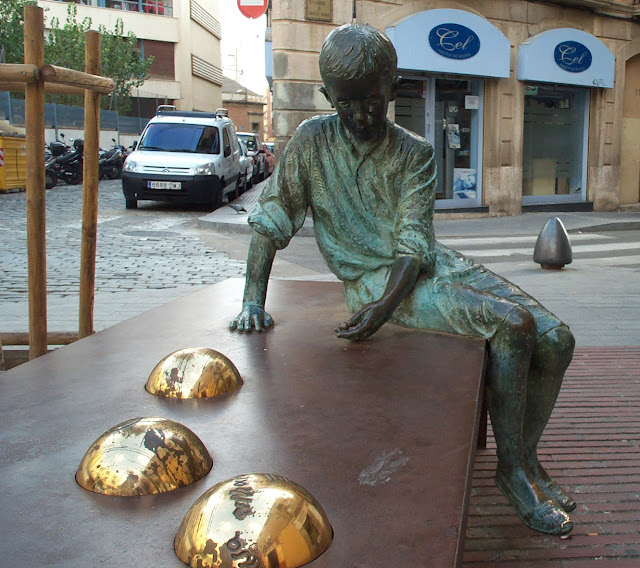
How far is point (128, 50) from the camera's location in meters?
35.8

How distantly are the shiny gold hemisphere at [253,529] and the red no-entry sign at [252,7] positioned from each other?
12.2 m

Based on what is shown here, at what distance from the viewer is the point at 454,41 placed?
1269 centimetres

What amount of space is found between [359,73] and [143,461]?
1351 millimetres

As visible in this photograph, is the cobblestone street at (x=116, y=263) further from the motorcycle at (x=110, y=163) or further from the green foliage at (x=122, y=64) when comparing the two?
the green foliage at (x=122, y=64)

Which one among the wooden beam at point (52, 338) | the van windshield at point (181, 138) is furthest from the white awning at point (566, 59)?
the wooden beam at point (52, 338)

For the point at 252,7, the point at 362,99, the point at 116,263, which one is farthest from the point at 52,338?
the point at 252,7

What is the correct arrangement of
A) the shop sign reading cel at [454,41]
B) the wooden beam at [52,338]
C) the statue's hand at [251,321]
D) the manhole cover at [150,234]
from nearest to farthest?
the statue's hand at [251,321], the wooden beam at [52,338], the manhole cover at [150,234], the shop sign reading cel at [454,41]

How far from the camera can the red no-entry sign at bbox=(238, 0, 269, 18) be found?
12344 mm

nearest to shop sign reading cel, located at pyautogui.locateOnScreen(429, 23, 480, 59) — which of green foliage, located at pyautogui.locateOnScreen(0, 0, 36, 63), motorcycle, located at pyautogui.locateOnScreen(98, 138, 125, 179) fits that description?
motorcycle, located at pyautogui.locateOnScreen(98, 138, 125, 179)

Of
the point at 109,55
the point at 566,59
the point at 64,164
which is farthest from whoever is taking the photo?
the point at 109,55

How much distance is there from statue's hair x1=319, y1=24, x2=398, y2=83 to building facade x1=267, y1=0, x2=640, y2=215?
964 centimetres

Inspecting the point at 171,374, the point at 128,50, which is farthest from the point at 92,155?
the point at 128,50

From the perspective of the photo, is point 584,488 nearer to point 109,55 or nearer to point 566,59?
point 566,59

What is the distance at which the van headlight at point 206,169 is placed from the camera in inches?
558
